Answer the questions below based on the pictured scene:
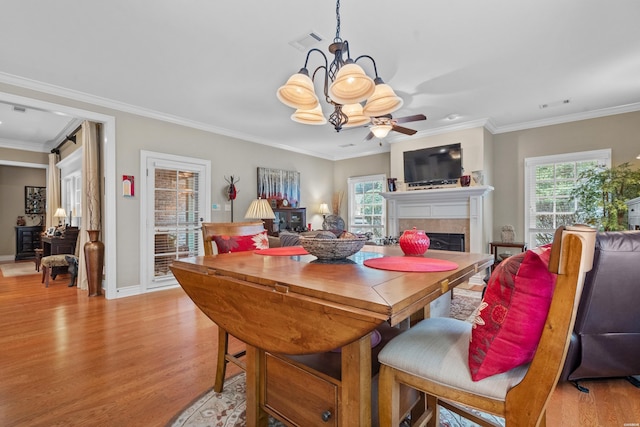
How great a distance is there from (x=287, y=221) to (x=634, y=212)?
15.3 feet

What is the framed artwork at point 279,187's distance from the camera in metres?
5.39

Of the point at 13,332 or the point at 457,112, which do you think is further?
the point at 457,112

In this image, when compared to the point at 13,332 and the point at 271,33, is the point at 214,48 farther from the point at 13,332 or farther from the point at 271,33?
the point at 13,332

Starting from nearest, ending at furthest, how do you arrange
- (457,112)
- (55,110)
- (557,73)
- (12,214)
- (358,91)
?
(358,91), (557,73), (55,110), (457,112), (12,214)

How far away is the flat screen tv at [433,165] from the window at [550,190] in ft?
3.56

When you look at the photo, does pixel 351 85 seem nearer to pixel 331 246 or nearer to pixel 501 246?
pixel 331 246

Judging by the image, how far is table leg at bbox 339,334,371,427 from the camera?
921 mm

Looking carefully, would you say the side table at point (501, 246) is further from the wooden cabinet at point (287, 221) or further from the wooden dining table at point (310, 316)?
the wooden dining table at point (310, 316)

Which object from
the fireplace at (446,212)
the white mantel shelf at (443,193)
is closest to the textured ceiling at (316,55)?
the white mantel shelf at (443,193)

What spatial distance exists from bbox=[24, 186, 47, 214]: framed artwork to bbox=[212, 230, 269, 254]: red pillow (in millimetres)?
7889

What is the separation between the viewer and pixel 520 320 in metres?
0.76

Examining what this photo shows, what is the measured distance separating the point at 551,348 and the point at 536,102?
13.7ft

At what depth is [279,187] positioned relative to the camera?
18.6ft

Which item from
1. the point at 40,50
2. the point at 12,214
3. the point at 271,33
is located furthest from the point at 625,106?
the point at 12,214
